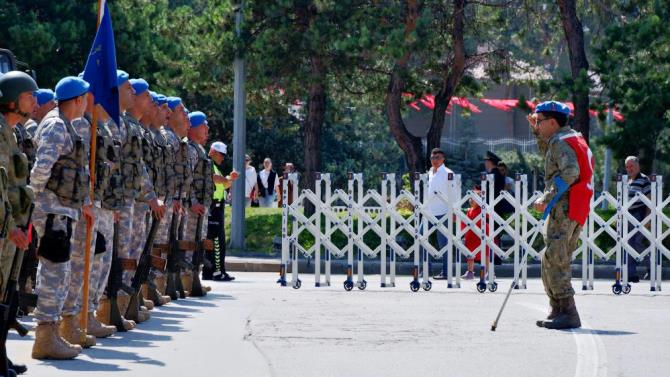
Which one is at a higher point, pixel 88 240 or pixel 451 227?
pixel 451 227

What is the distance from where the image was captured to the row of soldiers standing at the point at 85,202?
33.6 ft

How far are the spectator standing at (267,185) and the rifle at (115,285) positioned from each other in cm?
2674

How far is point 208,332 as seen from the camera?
45.4 feet

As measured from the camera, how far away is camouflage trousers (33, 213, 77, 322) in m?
A: 11.2

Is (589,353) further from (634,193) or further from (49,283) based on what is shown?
(634,193)

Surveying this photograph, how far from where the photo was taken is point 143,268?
14.3m

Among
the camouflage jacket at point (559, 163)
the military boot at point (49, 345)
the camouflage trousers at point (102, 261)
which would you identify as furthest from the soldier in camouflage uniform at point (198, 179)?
the military boot at point (49, 345)

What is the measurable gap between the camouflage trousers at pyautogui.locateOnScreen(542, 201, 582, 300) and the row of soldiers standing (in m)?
3.48

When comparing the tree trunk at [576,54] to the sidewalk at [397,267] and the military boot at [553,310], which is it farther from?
the military boot at [553,310]

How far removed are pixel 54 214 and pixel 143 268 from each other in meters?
3.19

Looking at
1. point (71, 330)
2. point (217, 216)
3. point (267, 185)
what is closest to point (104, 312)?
Answer: point (71, 330)

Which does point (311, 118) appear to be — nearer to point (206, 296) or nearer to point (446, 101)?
point (446, 101)

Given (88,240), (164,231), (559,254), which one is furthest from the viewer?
(164,231)

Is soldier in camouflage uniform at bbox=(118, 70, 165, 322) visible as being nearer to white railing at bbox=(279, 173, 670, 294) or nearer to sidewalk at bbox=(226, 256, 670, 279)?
white railing at bbox=(279, 173, 670, 294)
